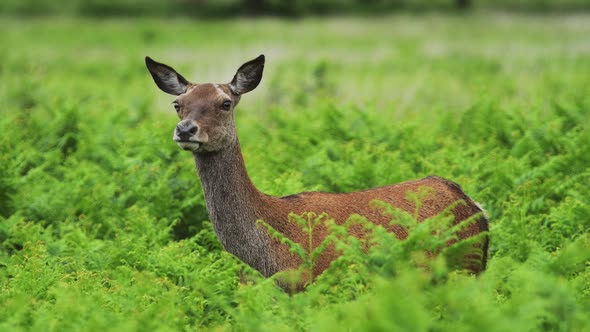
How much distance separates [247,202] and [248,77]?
0.98 m

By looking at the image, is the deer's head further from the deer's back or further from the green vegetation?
the green vegetation

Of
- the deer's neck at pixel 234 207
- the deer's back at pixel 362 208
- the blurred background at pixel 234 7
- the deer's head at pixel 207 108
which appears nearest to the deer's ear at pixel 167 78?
the deer's head at pixel 207 108

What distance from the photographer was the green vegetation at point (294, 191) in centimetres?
468

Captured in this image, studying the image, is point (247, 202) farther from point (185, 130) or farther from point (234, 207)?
point (185, 130)

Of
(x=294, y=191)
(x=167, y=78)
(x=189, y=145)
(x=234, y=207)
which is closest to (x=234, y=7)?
(x=294, y=191)

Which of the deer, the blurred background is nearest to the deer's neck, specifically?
the deer

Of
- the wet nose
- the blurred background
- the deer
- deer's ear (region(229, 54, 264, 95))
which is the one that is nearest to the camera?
the wet nose

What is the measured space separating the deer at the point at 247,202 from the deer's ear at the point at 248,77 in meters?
0.12

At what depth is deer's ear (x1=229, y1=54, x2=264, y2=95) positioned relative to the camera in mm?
6246

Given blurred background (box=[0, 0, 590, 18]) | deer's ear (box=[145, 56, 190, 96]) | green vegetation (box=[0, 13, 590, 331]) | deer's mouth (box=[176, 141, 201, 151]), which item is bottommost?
blurred background (box=[0, 0, 590, 18])

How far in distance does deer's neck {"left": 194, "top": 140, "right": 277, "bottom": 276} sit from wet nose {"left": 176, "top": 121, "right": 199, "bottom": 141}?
337 mm

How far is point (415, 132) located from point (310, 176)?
6.76 feet

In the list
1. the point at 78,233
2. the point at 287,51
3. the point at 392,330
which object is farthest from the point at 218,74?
the point at 392,330

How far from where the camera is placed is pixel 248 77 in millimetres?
6301
